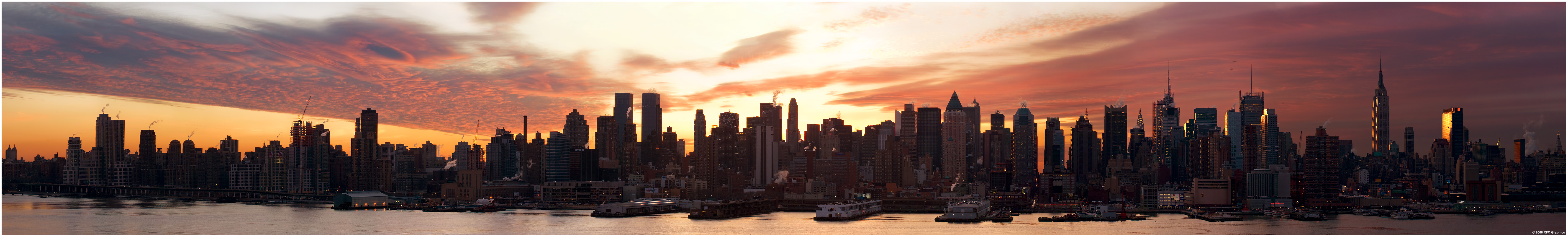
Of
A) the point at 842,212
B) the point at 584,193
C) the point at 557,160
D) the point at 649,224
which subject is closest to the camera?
the point at 649,224

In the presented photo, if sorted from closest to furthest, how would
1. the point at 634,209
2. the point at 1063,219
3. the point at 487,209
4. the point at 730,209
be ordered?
1. the point at 1063,219
2. the point at 730,209
3. the point at 634,209
4. the point at 487,209

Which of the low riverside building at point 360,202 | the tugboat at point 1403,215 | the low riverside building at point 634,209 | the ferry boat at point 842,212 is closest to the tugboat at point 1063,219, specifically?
the ferry boat at point 842,212

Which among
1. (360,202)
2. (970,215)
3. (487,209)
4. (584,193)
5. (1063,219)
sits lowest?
(487,209)

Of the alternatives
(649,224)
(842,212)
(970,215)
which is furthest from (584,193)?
(970,215)

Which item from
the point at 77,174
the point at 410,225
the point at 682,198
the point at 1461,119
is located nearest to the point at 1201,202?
the point at 1461,119

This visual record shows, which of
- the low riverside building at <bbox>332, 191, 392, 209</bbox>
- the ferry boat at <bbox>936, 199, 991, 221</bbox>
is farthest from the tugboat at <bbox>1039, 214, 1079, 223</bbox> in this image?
the low riverside building at <bbox>332, 191, 392, 209</bbox>

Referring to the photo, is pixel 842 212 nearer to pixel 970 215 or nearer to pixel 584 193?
pixel 970 215

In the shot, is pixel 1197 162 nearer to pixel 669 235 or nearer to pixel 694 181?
pixel 694 181
